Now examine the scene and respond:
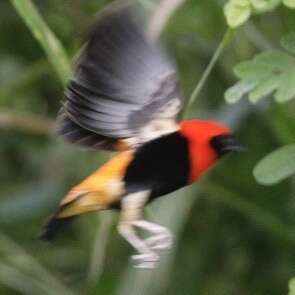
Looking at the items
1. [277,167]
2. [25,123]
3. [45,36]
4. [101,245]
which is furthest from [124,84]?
[25,123]

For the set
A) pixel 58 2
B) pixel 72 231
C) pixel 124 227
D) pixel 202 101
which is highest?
pixel 124 227

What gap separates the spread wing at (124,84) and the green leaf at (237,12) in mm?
122

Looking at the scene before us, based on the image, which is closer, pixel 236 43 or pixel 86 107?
pixel 86 107

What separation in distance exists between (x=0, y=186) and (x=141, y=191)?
1.38 m

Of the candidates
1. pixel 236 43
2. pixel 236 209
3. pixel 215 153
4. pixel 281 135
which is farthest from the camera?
pixel 236 209

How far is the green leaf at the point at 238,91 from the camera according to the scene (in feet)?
3.58

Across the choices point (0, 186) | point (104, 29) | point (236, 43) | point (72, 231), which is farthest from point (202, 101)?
point (104, 29)

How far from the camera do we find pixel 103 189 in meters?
0.93

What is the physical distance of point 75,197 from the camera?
960mm

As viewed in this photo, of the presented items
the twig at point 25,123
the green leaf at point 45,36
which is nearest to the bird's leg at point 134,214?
the green leaf at point 45,36

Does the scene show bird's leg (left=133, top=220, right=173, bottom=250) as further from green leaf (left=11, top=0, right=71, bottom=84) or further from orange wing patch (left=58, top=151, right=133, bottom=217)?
green leaf (left=11, top=0, right=71, bottom=84)

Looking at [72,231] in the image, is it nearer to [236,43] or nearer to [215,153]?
[236,43]

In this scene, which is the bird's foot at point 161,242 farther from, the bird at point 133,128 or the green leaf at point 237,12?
the green leaf at point 237,12

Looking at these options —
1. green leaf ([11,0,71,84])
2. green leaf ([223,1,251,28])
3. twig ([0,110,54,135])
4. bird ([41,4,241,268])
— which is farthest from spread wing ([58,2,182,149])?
twig ([0,110,54,135])
